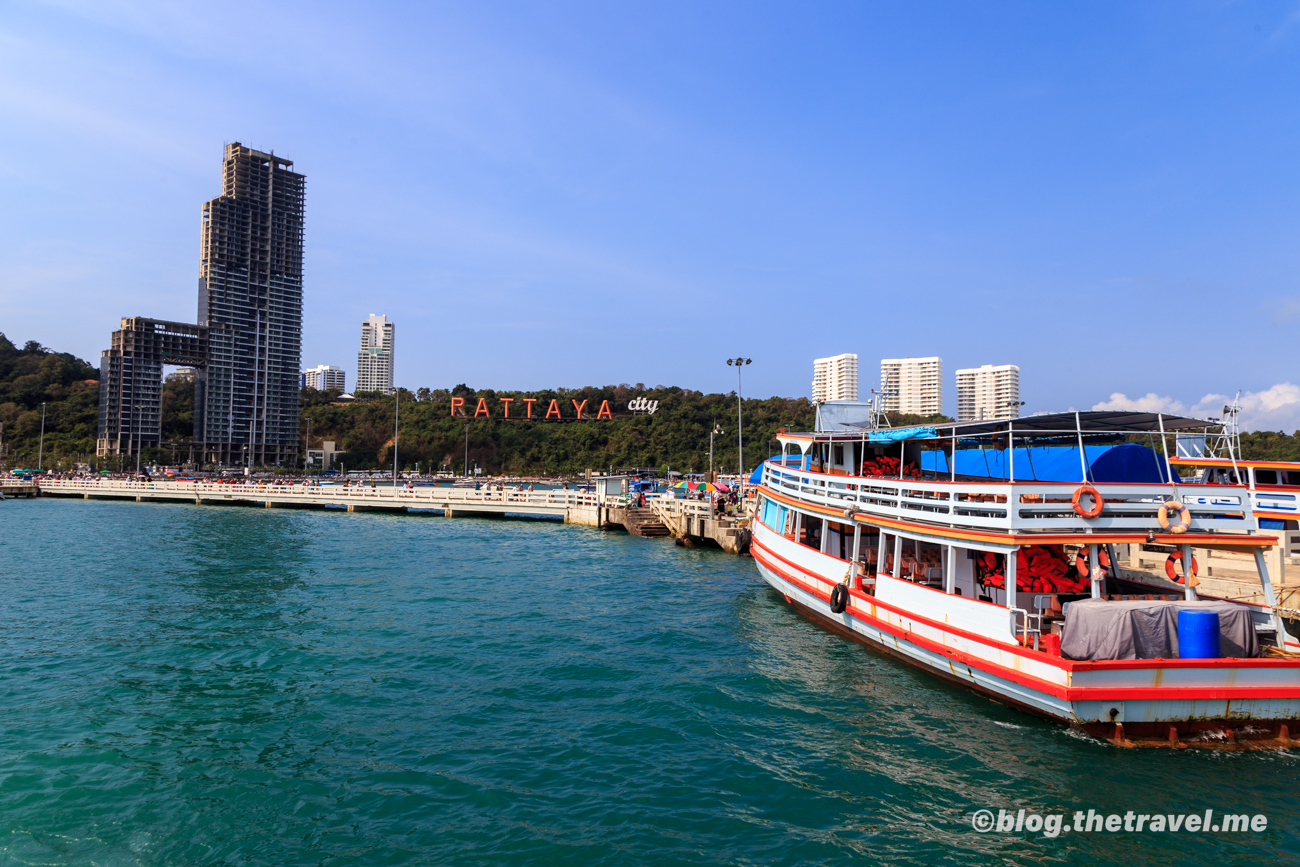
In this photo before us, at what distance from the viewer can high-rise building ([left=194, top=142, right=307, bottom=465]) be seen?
121812mm

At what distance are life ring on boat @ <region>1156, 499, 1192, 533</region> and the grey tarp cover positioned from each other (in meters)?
1.47

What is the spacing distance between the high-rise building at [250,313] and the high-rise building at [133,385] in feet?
21.7

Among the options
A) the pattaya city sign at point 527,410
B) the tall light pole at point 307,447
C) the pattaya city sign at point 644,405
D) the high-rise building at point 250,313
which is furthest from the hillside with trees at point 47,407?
the pattaya city sign at point 644,405

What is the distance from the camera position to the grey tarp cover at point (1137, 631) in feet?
36.0

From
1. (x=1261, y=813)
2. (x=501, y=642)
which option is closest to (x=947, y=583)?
(x=1261, y=813)

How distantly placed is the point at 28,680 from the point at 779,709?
1570cm

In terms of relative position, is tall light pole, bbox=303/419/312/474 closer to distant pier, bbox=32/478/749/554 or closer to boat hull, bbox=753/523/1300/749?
distant pier, bbox=32/478/749/554

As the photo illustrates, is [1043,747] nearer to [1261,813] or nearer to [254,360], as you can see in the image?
[1261,813]

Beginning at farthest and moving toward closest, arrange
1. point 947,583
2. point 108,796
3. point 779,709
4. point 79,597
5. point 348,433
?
point 348,433 < point 79,597 < point 947,583 < point 779,709 < point 108,796

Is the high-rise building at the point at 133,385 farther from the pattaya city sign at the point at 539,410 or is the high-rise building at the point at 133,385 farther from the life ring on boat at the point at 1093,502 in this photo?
the life ring on boat at the point at 1093,502

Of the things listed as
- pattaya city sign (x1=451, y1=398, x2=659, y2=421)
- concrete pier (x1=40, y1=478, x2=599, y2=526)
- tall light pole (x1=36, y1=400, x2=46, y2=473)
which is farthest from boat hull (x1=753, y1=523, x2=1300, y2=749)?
tall light pole (x1=36, y1=400, x2=46, y2=473)

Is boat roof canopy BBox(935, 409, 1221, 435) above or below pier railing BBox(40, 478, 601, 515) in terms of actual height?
above

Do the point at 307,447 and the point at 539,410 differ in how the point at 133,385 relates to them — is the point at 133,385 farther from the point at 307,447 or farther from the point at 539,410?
the point at 539,410

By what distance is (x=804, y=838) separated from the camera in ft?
29.0
